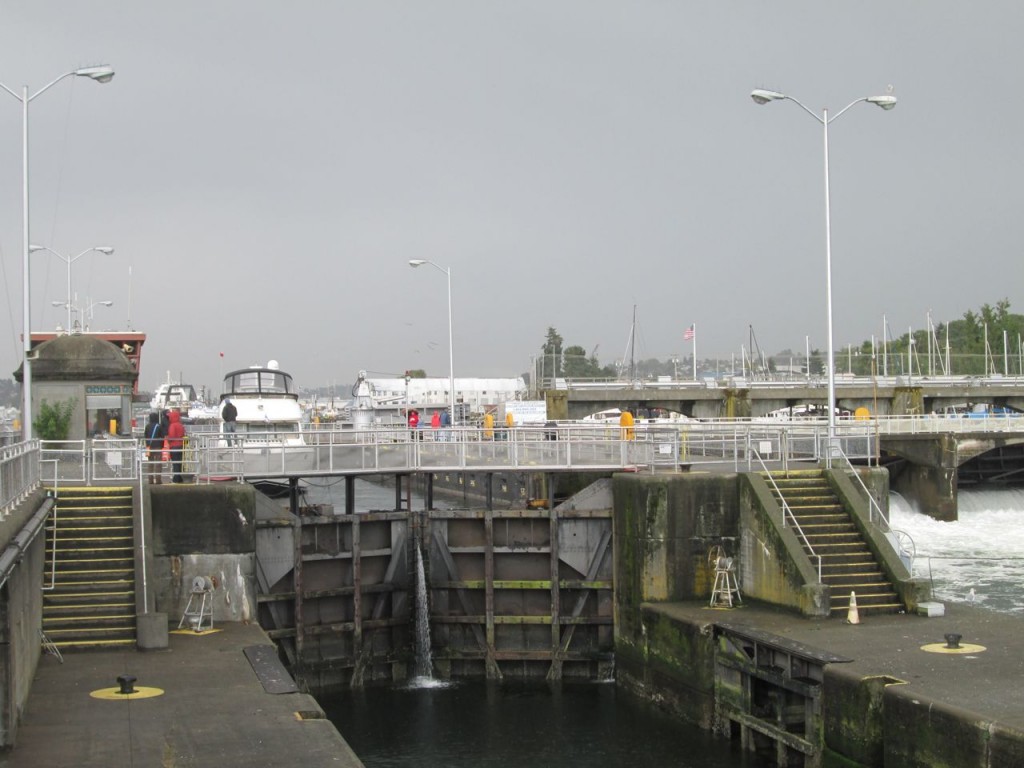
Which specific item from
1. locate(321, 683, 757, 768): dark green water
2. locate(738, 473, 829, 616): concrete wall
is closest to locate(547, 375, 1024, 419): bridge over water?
locate(321, 683, 757, 768): dark green water

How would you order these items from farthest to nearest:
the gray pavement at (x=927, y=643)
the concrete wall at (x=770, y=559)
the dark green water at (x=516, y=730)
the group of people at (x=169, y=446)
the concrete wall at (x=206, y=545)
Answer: the group of people at (x=169, y=446)
the concrete wall at (x=206, y=545)
the concrete wall at (x=770, y=559)
the dark green water at (x=516, y=730)
the gray pavement at (x=927, y=643)

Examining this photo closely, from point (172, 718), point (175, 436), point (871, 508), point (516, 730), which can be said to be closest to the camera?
point (172, 718)

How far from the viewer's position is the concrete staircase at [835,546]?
2475cm

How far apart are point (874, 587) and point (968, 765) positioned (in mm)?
9158

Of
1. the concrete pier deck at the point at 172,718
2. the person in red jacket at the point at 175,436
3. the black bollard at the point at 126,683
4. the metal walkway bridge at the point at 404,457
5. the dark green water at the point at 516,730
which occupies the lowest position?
the dark green water at the point at 516,730

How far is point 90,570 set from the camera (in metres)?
23.2

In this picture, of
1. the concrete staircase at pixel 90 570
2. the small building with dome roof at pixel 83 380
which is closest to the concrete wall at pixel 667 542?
the concrete staircase at pixel 90 570

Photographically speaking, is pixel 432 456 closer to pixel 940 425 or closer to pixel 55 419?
pixel 55 419

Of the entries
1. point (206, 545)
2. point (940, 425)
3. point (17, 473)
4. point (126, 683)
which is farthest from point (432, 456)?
point (940, 425)

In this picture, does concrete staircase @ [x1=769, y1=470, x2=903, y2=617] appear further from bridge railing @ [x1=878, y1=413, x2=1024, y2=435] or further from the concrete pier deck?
bridge railing @ [x1=878, y1=413, x2=1024, y2=435]

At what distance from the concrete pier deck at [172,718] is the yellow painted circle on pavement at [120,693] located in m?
0.08

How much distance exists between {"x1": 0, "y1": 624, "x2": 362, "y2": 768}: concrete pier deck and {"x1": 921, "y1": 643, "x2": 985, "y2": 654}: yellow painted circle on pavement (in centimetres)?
1005

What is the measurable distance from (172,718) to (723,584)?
526 inches

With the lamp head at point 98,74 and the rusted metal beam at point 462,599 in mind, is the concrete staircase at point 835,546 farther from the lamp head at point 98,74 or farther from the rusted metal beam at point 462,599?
the lamp head at point 98,74
